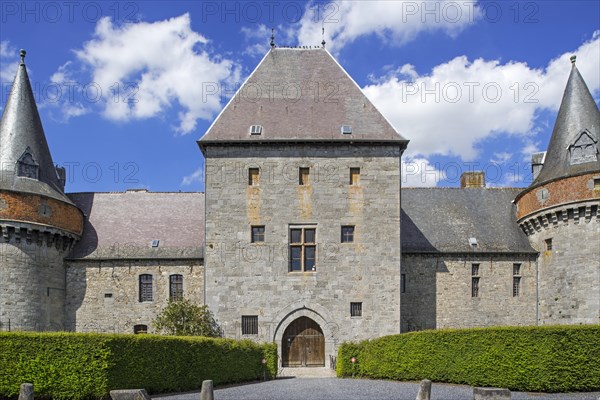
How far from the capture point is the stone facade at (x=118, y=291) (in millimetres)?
31266


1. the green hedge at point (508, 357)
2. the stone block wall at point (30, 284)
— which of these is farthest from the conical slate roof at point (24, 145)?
the green hedge at point (508, 357)

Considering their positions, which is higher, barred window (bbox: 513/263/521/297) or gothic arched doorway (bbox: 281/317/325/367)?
barred window (bbox: 513/263/521/297)

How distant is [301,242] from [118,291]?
30.9 ft

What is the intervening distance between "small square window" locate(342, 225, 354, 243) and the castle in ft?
0.15

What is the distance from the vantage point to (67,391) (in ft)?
60.0

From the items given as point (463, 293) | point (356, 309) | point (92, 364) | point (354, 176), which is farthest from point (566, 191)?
point (92, 364)

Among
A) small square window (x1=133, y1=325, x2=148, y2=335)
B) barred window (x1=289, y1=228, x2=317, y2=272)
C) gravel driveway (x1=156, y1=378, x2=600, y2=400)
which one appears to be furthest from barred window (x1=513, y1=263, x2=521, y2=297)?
small square window (x1=133, y1=325, x2=148, y2=335)

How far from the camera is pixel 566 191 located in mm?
29844

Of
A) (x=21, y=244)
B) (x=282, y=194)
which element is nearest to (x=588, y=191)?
(x=282, y=194)

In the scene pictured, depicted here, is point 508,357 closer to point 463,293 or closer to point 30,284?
point 463,293

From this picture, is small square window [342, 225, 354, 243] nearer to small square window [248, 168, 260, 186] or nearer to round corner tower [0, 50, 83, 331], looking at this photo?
small square window [248, 168, 260, 186]

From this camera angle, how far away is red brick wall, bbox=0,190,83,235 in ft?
94.1

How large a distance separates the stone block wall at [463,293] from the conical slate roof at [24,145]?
17.5 m

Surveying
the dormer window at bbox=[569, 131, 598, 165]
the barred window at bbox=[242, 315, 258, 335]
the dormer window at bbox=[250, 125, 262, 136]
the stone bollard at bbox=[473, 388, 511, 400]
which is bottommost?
the barred window at bbox=[242, 315, 258, 335]
